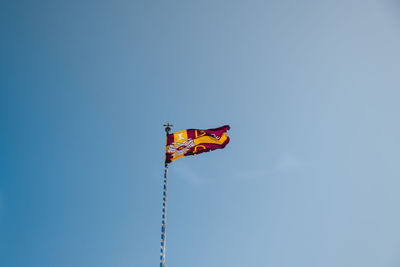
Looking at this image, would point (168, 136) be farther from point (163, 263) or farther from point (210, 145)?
point (163, 263)

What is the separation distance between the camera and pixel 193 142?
2373 centimetres

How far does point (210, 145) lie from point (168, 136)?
167 inches

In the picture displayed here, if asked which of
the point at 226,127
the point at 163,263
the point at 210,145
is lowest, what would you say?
the point at 163,263

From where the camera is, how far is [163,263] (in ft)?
56.2

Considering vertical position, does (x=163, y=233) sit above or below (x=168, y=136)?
below

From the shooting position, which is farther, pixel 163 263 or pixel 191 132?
pixel 191 132

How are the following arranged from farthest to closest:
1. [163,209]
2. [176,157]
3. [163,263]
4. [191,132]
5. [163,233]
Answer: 1. [191,132]
2. [176,157]
3. [163,209]
4. [163,233]
5. [163,263]

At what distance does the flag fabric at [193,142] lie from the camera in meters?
22.7

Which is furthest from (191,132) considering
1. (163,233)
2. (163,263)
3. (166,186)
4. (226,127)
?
(163,263)

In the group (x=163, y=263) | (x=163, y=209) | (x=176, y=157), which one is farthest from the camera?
(x=176, y=157)

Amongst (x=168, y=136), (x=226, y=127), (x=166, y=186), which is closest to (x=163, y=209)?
(x=166, y=186)

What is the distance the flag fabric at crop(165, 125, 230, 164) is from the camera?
2273cm

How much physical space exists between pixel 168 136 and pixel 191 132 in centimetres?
231

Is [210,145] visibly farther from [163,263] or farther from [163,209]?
[163,263]
